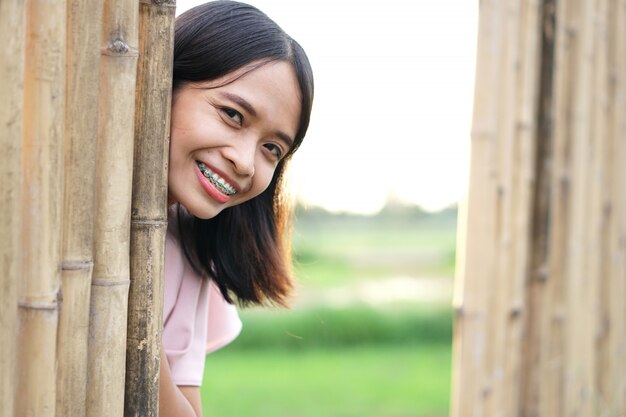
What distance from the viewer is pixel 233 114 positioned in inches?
57.6

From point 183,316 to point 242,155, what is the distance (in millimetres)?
409

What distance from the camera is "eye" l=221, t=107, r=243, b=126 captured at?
146 centimetres

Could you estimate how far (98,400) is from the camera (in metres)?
1.26

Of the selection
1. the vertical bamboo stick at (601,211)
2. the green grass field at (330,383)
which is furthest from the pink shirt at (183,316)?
the green grass field at (330,383)

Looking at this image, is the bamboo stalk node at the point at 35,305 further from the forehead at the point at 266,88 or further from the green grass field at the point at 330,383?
the green grass field at the point at 330,383

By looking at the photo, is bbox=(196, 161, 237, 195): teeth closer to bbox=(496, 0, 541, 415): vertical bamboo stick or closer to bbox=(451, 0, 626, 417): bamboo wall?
bbox=(451, 0, 626, 417): bamboo wall

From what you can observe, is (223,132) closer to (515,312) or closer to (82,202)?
(82,202)

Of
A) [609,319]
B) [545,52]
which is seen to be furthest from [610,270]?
[545,52]

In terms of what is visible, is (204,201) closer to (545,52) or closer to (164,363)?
(164,363)

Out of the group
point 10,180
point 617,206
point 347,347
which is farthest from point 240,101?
point 347,347

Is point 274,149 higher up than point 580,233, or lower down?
higher up

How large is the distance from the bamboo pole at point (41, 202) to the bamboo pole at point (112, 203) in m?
0.10

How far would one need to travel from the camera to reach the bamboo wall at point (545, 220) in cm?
260

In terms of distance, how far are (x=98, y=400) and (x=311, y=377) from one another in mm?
5080
